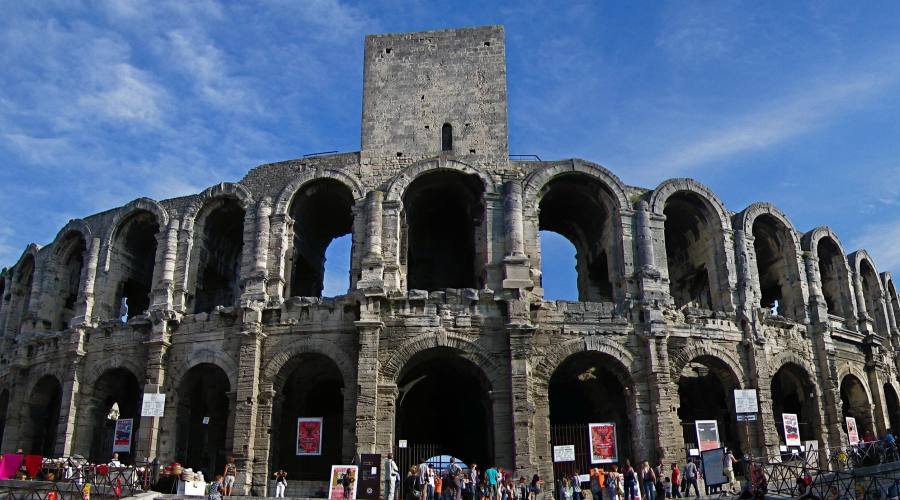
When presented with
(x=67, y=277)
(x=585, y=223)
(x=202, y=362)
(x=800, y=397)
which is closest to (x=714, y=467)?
(x=800, y=397)

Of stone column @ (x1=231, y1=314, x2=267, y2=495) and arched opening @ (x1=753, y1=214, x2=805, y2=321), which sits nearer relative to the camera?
stone column @ (x1=231, y1=314, x2=267, y2=495)

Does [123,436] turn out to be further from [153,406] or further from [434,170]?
[434,170]

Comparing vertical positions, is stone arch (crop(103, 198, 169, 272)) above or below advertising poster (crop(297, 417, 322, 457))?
above

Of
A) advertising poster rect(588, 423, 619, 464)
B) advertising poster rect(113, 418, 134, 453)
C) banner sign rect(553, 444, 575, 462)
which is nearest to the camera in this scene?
banner sign rect(553, 444, 575, 462)

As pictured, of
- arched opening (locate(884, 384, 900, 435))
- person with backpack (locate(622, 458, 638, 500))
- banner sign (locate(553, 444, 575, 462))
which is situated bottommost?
person with backpack (locate(622, 458, 638, 500))

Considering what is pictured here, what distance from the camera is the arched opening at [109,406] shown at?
81.1ft

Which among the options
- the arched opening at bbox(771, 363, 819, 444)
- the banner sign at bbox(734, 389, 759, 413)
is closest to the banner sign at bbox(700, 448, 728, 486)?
the banner sign at bbox(734, 389, 759, 413)

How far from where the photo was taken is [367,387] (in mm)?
21172

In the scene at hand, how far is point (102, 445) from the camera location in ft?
83.3

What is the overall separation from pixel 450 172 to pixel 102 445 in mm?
13892

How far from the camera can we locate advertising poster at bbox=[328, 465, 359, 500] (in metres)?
18.9

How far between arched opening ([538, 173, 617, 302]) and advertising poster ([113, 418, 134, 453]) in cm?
1391

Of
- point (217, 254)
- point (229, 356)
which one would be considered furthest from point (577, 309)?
point (217, 254)

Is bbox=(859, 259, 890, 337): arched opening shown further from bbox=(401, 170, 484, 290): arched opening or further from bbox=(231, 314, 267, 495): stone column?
bbox=(231, 314, 267, 495): stone column
